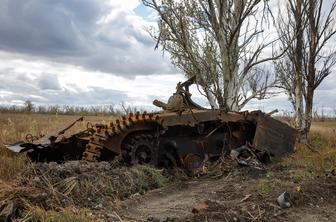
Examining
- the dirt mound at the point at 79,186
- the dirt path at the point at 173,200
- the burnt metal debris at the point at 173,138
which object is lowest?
the dirt path at the point at 173,200

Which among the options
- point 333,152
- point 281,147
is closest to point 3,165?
point 281,147

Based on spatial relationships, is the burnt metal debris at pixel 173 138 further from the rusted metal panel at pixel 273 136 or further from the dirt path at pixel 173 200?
the dirt path at pixel 173 200

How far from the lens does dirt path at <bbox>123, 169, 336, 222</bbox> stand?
18.8ft

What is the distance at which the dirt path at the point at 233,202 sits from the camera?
5.74 metres

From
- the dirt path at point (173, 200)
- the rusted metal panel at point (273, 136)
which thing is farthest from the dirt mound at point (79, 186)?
the rusted metal panel at point (273, 136)

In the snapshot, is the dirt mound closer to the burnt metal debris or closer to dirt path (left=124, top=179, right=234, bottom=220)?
dirt path (left=124, top=179, right=234, bottom=220)

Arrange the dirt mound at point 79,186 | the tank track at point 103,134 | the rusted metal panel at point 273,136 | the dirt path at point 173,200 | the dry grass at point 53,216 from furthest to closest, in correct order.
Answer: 1. the rusted metal panel at point 273,136
2. the tank track at point 103,134
3. the dirt path at point 173,200
4. the dirt mound at point 79,186
5. the dry grass at point 53,216

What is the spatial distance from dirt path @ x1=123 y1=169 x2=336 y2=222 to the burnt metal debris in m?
1.27

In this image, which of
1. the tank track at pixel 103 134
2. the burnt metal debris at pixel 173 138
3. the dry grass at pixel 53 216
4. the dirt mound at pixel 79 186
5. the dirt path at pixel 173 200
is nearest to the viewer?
the dry grass at pixel 53 216

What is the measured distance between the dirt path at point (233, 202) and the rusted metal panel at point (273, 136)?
2.96 meters

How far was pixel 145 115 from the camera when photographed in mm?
8938

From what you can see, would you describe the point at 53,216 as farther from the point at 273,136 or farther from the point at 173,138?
the point at 273,136

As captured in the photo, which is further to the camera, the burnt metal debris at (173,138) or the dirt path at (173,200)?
the burnt metal debris at (173,138)

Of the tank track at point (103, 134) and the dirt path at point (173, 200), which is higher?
the tank track at point (103, 134)
